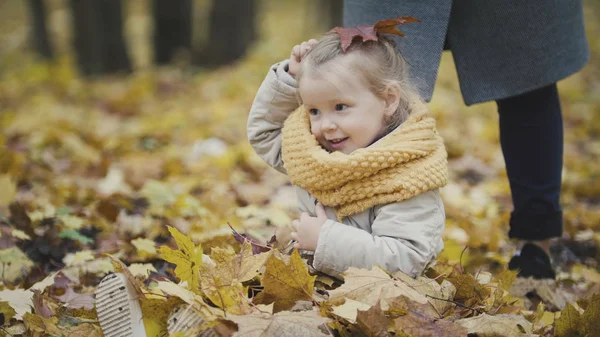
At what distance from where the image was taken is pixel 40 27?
32.6ft

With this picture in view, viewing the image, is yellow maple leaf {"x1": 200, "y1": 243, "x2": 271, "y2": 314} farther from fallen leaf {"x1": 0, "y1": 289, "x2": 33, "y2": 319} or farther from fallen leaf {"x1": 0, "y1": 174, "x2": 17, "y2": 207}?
fallen leaf {"x1": 0, "y1": 174, "x2": 17, "y2": 207}

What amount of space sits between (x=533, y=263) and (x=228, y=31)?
726cm

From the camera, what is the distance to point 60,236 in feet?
7.52

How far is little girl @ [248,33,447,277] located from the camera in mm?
1692

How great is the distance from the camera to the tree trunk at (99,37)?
8.44 m

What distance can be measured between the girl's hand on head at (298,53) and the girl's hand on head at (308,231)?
0.47 m

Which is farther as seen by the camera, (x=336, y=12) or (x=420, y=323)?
(x=336, y=12)

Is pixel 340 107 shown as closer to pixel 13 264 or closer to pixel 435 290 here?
pixel 435 290

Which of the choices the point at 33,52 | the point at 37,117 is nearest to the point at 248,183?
the point at 37,117

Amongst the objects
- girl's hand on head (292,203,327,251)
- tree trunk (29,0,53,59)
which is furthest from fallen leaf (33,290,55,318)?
tree trunk (29,0,53,59)

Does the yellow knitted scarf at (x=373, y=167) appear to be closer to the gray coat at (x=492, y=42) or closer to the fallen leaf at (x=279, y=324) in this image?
the gray coat at (x=492, y=42)

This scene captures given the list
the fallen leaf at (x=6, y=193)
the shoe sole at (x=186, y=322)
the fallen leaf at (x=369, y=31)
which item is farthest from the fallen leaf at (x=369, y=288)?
the fallen leaf at (x=6, y=193)

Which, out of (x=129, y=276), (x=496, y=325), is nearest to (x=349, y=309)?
(x=496, y=325)

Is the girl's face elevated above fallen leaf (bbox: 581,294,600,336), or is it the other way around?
the girl's face
